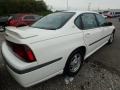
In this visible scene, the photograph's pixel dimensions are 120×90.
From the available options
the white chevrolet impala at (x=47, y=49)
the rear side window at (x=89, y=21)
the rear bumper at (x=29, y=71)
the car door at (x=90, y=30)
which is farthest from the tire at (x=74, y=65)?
the rear side window at (x=89, y=21)

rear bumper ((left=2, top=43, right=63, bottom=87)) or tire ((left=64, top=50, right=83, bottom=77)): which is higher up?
rear bumper ((left=2, top=43, right=63, bottom=87))

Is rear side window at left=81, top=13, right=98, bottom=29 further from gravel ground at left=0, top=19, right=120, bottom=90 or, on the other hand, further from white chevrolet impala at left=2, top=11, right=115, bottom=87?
gravel ground at left=0, top=19, right=120, bottom=90

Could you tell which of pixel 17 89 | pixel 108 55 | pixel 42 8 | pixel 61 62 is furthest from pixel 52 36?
pixel 42 8

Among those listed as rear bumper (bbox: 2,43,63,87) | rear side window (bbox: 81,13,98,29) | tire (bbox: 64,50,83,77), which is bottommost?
tire (bbox: 64,50,83,77)

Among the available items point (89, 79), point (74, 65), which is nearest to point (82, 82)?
point (89, 79)

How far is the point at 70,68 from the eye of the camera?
325 cm

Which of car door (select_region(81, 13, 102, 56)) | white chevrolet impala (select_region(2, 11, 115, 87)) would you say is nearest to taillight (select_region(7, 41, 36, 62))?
white chevrolet impala (select_region(2, 11, 115, 87))

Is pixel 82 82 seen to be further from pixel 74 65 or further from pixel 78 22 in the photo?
pixel 78 22

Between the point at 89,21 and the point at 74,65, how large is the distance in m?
1.31

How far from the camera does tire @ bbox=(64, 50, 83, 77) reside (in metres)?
3.11

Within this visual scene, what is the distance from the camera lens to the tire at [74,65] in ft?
10.2

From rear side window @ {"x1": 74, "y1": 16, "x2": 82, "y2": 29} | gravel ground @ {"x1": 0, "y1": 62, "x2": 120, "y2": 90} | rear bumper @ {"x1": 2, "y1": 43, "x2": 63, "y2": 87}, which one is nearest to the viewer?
rear bumper @ {"x1": 2, "y1": 43, "x2": 63, "y2": 87}

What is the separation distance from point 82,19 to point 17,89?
218cm

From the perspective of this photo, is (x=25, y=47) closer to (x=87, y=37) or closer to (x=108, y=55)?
(x=87, y=37)
